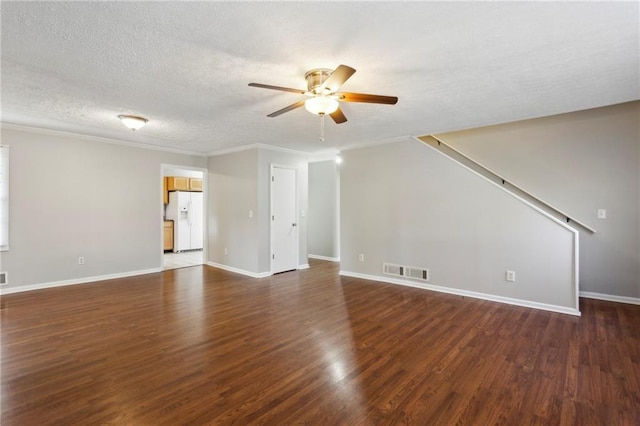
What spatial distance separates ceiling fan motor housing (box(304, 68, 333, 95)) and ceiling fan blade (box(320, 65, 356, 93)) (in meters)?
0.11

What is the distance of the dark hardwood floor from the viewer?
1.96m

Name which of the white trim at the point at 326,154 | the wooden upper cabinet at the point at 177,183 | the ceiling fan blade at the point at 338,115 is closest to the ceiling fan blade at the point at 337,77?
the ceiling fan blade at the point at 338,115

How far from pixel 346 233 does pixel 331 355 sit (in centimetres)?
332

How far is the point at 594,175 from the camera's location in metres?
4.31

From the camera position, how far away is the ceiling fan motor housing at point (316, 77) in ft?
8.31

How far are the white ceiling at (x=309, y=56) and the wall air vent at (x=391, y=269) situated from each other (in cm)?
253

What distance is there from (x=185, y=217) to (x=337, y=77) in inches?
305

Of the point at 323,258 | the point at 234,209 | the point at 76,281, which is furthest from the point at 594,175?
the point at 76,281

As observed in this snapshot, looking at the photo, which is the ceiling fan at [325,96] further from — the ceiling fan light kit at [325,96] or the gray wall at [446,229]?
the gray wall at [446,229]

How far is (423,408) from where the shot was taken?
1.99m

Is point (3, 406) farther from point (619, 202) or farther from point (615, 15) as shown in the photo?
point (619, 202)

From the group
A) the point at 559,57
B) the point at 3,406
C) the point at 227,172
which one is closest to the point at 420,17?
the point at 559,57

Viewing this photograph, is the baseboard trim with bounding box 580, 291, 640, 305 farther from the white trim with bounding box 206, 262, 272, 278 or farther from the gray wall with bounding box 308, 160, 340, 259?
the white trim with bounding box 206, 262, 272, 278

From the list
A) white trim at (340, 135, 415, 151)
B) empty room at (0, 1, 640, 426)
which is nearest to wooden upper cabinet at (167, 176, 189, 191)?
empty room at (0, 1, 640, 426)
